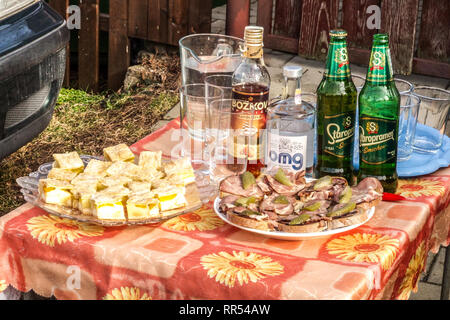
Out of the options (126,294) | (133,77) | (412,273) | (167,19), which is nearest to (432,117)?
(412,273)

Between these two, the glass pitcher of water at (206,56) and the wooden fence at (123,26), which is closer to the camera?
the glass pitcher of water at (206,56)

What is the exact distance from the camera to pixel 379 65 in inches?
65.8

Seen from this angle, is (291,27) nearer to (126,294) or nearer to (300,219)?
(300,219)

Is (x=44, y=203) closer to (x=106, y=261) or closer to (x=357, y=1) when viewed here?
(x=106, y=261)

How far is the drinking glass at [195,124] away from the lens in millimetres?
1820

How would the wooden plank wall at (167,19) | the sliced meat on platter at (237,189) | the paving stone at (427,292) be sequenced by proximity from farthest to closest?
the wooden plank wall at (167,19) < the paving stone at (427,292) < the sliced meat on platter at (237,189)

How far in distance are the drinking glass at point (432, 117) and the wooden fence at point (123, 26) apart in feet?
9.14

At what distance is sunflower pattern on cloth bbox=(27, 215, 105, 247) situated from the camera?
152 centimetres

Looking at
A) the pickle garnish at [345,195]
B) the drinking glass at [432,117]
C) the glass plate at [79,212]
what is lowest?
the glass plate at [79,212]

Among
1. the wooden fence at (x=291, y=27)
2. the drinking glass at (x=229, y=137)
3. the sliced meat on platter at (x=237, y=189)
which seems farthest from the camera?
the wooden fence at (x=291, y=27)

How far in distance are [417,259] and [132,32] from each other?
11.9 ft

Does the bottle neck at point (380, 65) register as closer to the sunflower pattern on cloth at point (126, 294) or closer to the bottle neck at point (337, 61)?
the bottle neck at point (337, 61)

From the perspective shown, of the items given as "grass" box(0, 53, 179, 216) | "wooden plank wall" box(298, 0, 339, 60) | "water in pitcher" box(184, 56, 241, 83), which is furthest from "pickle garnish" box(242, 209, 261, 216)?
"wooden plank wall" box(298, 0, 339, 60)

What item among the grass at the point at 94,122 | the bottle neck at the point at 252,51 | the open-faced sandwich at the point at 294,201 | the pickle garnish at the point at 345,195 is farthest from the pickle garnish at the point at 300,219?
the grass at the point at 94,122
